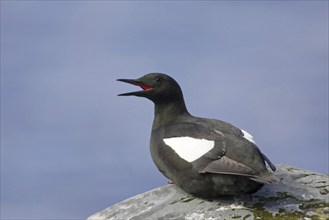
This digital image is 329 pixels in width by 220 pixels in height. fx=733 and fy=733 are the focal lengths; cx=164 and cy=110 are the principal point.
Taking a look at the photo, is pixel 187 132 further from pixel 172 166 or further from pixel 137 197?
pixel 137 197

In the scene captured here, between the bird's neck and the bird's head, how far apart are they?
63 millimetres

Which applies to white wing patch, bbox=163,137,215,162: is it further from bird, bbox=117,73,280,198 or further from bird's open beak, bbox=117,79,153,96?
bird's open beak, bbox=117,79,153,96

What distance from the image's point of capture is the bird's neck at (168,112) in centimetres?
971

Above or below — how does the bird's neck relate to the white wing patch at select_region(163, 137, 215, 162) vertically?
above

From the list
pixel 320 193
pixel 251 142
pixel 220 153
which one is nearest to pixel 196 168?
pixel 220 153

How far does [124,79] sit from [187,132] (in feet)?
4.58

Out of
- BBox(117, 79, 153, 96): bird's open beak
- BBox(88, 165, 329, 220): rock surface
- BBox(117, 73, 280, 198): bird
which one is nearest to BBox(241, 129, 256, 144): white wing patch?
BBox(117, 73, 280, 198): bird

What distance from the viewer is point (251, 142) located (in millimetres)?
9125

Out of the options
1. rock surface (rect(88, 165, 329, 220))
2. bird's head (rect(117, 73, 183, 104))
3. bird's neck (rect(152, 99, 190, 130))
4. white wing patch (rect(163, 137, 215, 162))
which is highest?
bird's head (rect(117, 73, 183, 104))

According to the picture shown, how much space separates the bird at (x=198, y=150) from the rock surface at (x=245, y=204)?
17 cm

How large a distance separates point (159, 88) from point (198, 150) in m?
1.36

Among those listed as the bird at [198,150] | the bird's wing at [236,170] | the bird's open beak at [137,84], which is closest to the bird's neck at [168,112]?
the bird at [198,150]

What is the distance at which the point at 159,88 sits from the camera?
966 cm

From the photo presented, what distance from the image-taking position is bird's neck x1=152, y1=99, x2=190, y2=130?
9.71m
